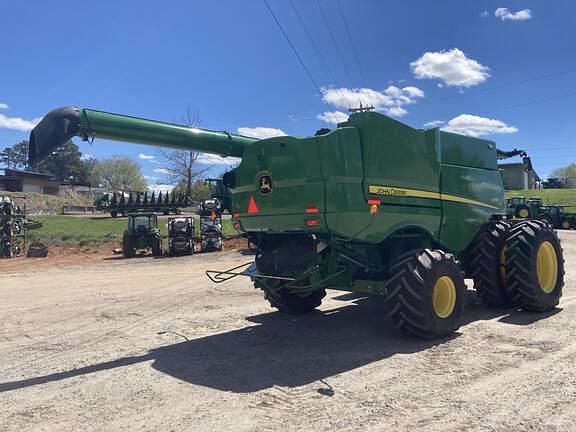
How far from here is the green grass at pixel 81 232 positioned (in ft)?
79.3

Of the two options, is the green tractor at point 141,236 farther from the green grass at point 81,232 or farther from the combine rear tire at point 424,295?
the combine rear tire at point 424,295

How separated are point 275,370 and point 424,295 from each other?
2139 millimetres

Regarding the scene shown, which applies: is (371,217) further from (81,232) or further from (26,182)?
(26,182)

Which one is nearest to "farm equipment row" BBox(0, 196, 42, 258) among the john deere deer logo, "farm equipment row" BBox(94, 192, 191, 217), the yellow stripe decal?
"farm equipment row" BBox(94, 192, 191, 217)

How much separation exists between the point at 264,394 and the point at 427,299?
102 inches

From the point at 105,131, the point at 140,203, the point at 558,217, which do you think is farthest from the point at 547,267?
the point at 140,203

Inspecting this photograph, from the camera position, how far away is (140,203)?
37844mm

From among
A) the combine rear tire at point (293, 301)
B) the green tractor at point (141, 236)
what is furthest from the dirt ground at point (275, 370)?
the green tractor at point (141, 236)

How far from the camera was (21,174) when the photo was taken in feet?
240

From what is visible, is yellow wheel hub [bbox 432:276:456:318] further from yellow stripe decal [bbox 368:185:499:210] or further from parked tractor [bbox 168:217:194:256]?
parked tractor [bbox 168:217:194:256]

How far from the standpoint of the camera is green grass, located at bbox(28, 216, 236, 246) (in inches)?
952

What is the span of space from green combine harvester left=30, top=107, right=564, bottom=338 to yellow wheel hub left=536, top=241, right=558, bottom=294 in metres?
0.02

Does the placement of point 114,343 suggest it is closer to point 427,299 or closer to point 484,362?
point 427,299

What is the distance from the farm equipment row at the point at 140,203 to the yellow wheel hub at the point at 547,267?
3145 centimetres
